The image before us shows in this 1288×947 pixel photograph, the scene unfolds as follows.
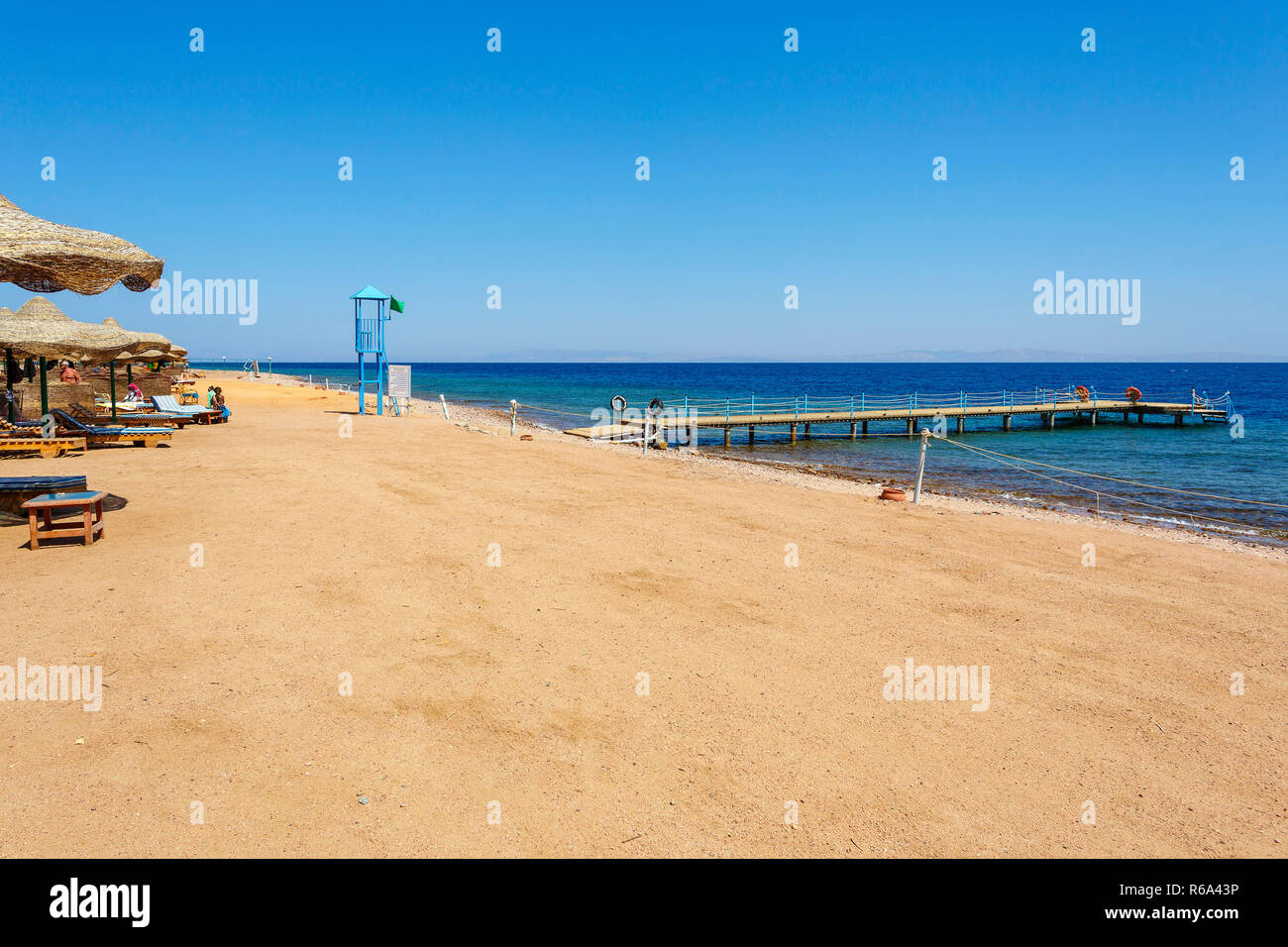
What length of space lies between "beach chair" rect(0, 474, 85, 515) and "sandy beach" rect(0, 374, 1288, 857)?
0.65m

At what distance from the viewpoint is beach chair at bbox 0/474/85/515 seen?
347 inches

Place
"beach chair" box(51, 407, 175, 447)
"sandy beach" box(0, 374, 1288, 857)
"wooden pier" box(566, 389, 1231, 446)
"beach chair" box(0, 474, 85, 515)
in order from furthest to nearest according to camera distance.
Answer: "wooden pier" box(566, 389, 1231, 446) → "beach chair" box(51, 407, 175, 447) → "beach chair" box(0, 474, 85, 515) → "sandy beach" box(0, 374, 1288, 857)

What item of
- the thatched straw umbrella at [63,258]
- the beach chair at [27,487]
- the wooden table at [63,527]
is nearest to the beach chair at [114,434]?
A: the beach chair at [27,487]

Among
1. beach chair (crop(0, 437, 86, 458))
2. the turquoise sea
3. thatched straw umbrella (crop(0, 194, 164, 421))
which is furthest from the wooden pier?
thatched straw umbrella (crop(0, 194, 164, 421))

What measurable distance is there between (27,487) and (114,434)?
8663 mm

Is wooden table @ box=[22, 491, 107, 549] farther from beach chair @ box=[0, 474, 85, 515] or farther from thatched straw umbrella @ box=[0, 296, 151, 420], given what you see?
thatched straw umbrella @ box=[0, 296, 151, 420]

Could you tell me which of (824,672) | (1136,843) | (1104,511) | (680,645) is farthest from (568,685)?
(1104,511)

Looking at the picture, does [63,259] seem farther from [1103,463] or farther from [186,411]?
[1103,463]

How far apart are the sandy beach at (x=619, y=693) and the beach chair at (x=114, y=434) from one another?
8.40 m

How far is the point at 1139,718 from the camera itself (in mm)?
4992

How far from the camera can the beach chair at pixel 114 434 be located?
16.2m

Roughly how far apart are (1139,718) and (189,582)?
26.0 ft

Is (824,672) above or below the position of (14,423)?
below
